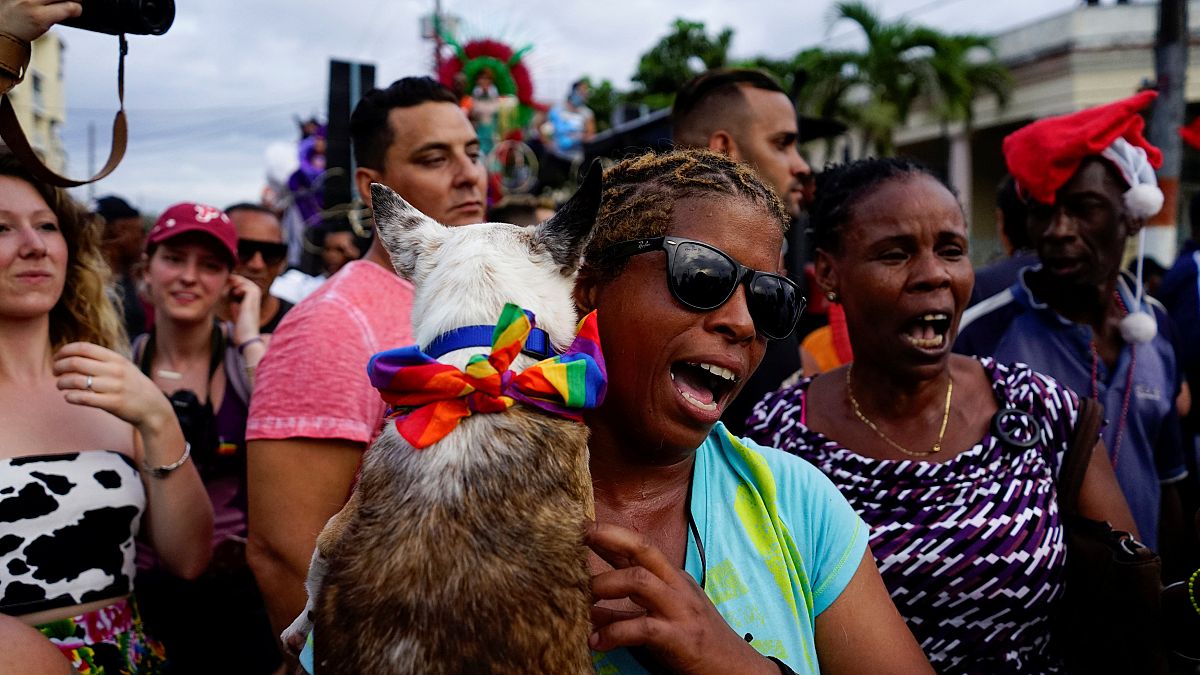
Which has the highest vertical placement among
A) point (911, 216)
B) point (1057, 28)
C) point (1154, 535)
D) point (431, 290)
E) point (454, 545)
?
point (1057, 28)

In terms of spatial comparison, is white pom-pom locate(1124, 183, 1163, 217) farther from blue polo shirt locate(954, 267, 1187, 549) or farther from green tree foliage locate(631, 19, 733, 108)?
green tree foliage locate(631, 19, 733, 108)

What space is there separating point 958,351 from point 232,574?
11.2ft

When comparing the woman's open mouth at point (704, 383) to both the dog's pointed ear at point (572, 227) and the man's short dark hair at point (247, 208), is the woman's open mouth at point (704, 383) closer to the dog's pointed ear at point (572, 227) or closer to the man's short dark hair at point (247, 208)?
the dog's pointed ear at point (572, 227)

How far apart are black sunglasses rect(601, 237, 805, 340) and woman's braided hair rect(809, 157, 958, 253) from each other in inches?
45.6

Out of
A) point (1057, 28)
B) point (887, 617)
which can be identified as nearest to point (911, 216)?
point (887, 617)

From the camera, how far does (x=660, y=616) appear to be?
1634 mm

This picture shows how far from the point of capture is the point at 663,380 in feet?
6.36

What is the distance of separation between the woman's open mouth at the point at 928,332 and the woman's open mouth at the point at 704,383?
1.15 meters

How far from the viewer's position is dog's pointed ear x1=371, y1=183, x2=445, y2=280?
6.55ft

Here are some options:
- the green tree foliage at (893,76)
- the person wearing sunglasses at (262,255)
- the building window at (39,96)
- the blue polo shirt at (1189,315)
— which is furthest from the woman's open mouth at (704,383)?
the building window at (39,96)

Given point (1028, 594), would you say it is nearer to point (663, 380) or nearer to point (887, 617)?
point (887, 617)

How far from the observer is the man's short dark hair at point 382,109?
361 cm

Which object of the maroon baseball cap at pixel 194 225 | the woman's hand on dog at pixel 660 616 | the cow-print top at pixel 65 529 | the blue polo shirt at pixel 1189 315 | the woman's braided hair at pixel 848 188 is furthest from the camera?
the blue polo shirt at pixel 1189 315

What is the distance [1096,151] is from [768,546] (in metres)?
2.97
